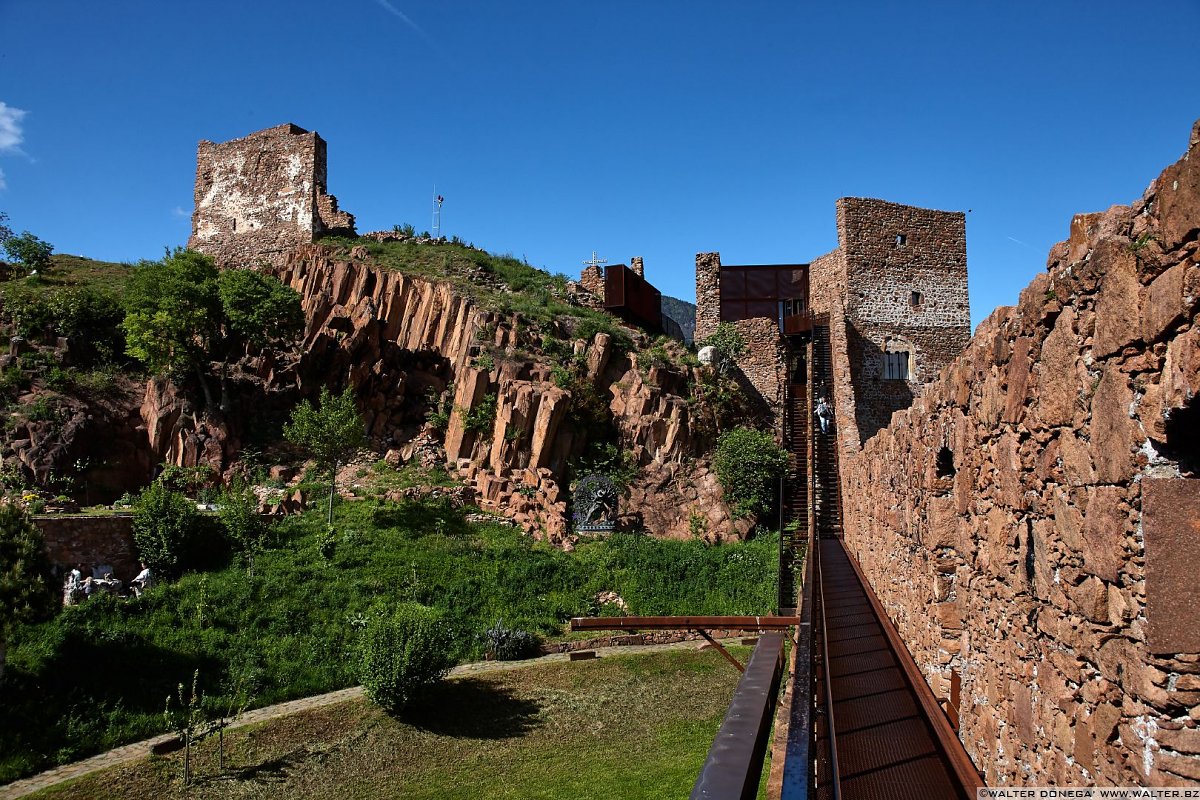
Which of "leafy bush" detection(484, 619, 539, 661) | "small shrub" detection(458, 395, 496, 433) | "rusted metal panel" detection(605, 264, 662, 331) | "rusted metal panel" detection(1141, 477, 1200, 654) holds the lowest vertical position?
"leafy bush" detection(484, 619, 539, 661)

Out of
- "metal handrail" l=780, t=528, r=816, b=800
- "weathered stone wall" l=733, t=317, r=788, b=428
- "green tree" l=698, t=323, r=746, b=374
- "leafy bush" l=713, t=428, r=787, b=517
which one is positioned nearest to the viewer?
"metal handrail" l=780, t=528, r=816, b=800

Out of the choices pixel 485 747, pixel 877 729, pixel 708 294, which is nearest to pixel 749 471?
pixel 708 294

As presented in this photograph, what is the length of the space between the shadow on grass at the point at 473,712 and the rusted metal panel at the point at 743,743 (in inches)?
549

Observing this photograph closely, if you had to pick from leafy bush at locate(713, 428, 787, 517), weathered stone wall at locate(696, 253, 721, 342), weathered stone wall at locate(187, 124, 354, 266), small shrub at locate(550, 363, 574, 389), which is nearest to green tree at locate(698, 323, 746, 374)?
weathered stone wall at locate(696, 253, 721, 342)

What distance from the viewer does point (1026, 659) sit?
423 cm

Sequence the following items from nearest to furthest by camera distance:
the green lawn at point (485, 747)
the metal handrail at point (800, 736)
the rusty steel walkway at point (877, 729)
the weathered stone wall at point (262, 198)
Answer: the metal handrail at point (800, 736) → the rusty steel walkway at point (877, 729) → the green lawn at point (485, 747) → the weathered stone wall at point (262, 198)

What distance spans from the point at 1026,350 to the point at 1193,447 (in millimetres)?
1560

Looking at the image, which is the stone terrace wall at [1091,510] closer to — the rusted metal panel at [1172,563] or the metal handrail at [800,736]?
the rusted metal panel at [1172,563]

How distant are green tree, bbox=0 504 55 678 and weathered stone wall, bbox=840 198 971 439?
25.9 metres

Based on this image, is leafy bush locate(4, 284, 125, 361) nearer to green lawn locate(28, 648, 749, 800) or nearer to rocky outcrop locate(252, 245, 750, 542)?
rocky outcrop locate(252, 245, 750, 542)

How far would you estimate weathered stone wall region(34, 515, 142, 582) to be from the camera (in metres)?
19.0

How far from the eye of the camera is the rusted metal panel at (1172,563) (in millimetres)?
2688

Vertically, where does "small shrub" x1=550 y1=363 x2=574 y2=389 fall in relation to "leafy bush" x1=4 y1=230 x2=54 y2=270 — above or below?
below

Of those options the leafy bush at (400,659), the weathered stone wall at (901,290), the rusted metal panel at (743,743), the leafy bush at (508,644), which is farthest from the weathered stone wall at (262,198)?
the rusted metal panel at (743,743)
